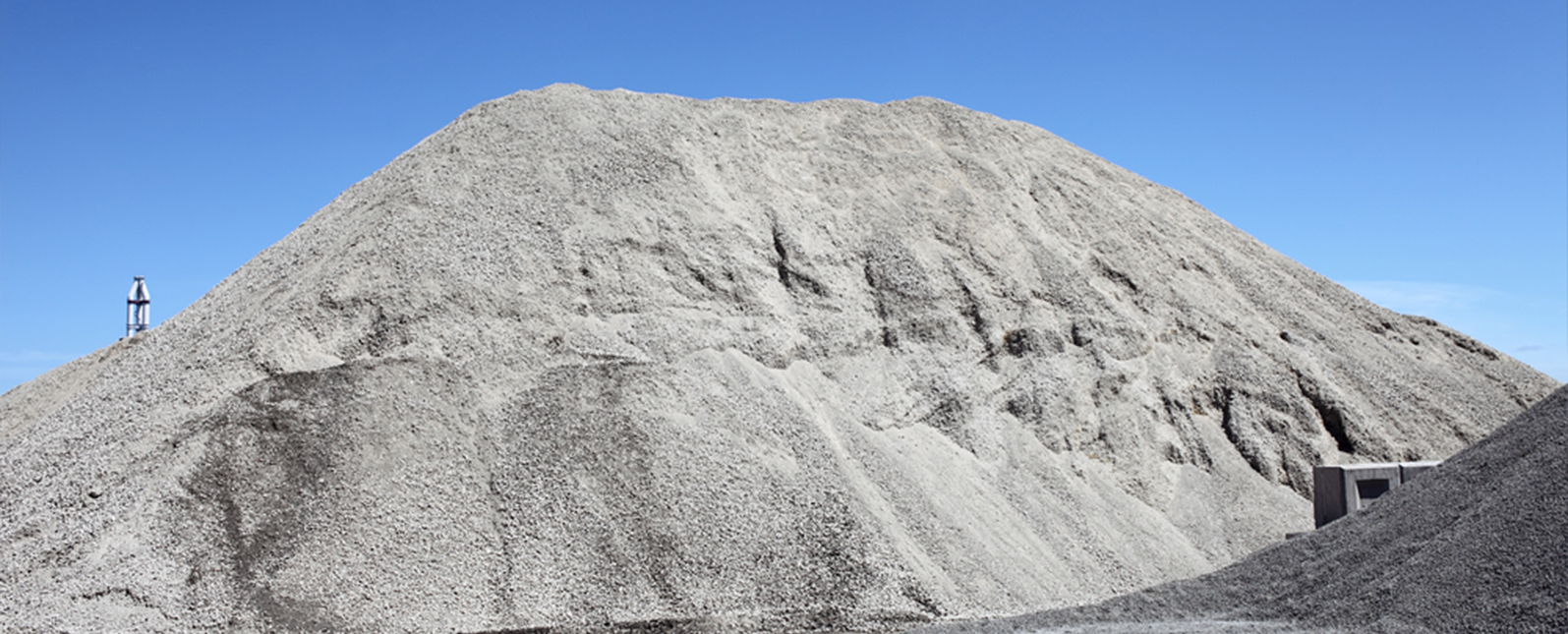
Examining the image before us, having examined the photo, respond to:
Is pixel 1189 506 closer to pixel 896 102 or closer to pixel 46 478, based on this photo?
pixel 896 102

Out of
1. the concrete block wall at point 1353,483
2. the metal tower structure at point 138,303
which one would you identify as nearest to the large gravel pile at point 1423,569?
the concrete block wall at point 1353,483

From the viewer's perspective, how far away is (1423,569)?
393 inches

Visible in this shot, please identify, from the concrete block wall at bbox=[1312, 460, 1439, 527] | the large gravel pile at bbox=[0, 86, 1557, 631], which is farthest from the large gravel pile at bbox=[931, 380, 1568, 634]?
the concrete block wall at bbox=[1312, 460, 1439, 527]

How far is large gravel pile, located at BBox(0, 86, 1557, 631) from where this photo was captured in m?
11.9

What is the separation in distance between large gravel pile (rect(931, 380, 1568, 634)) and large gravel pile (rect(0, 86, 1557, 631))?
71.0 inches

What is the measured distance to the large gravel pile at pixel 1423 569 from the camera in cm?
912

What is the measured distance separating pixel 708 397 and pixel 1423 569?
26.6ft

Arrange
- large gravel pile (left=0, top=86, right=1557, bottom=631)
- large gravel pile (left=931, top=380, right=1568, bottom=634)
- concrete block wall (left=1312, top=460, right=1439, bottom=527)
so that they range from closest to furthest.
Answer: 1. large gravel pile (left=931, top=380, right=1568, bottom=634)
2. large gravel pile (left=0, top=86, right=1557, bottom=631)
3. concrete block wall (left=1312, top=460, right=1439, bottom=527)

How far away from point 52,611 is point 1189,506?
14.4 metres

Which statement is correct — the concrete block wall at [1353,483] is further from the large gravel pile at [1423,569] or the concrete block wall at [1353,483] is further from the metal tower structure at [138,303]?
the metal tower structure at [138,303]

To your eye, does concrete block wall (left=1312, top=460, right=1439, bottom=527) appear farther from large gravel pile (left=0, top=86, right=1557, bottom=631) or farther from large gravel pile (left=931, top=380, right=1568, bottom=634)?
large gravel pile (left=931, top=380, right=1568, bottom=634)

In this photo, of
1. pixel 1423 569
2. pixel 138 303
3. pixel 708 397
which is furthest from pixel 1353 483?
pixel 138 303

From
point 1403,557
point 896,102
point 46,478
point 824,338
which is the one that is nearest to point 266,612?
point 46,478

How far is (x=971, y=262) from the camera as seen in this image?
18859 mm
